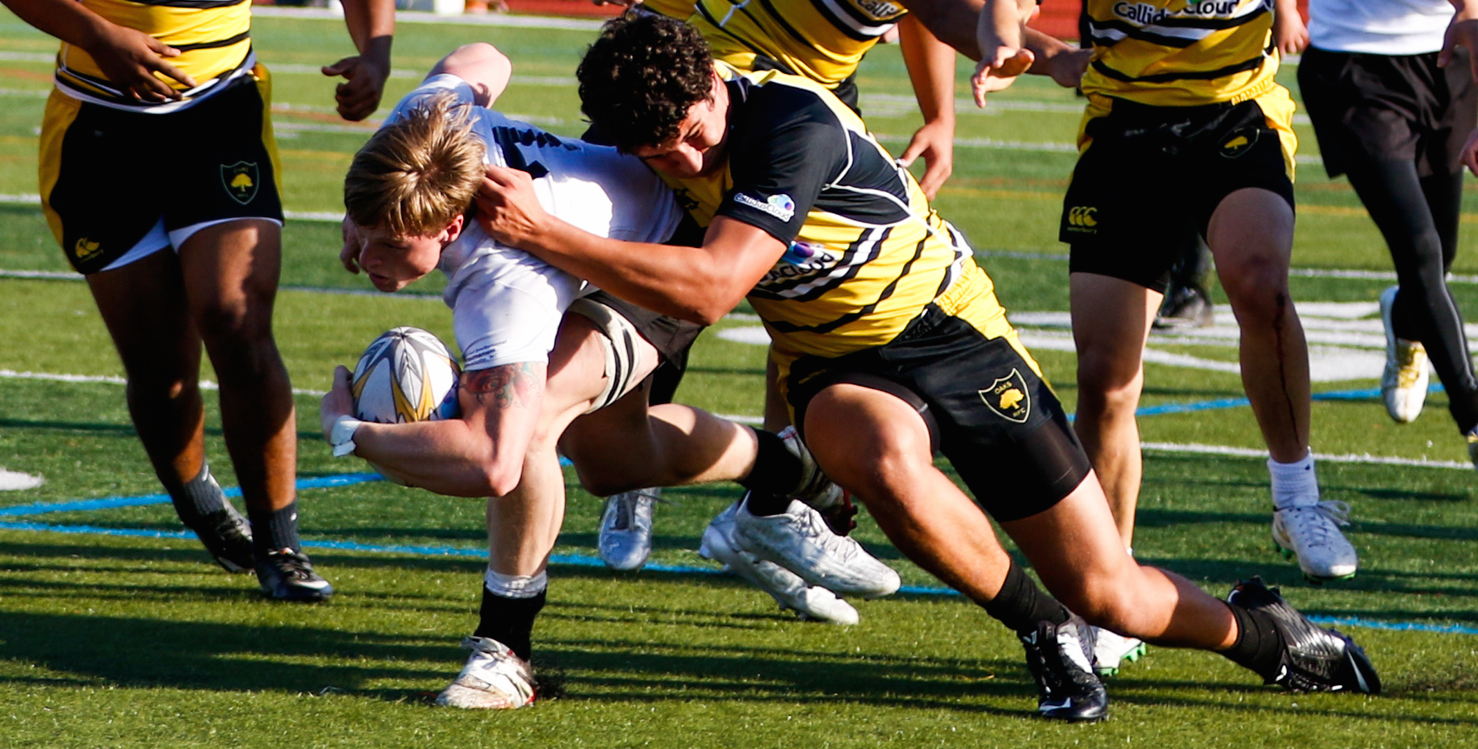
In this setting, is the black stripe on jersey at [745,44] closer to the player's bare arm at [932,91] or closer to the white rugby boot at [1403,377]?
the player's bare arm at [932,91]

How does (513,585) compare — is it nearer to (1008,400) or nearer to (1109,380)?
(1008,400)

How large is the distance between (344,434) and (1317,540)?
8.06 feet

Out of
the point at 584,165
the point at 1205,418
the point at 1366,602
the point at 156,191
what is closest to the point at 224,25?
the point at 156,191

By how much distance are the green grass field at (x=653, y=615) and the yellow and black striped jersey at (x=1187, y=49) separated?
54.3 inches

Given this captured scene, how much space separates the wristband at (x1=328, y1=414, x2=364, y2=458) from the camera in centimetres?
378

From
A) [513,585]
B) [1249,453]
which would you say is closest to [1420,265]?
[1249,453]

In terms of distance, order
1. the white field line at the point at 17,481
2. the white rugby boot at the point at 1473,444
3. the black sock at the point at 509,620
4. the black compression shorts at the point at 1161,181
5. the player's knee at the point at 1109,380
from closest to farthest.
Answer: the black sock at the point at 509,620 < the player's knee at the point at 1109,380 < the black compression shorts at the point at 1161,181 < the white rugby boot at the point at 1473,444 < the white field line at the point at 17,481

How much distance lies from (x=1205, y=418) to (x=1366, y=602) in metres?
2.56

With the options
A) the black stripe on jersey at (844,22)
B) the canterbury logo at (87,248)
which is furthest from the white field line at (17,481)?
the black stripe on jersey at (844,22)

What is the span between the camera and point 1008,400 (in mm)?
4062

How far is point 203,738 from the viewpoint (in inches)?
147

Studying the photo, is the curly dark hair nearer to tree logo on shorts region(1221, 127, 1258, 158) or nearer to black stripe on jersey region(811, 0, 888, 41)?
black stripe on jersey region(811, 0, 888, 41)

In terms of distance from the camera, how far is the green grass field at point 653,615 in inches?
155

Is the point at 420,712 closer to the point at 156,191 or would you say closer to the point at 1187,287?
the point at 156,191
